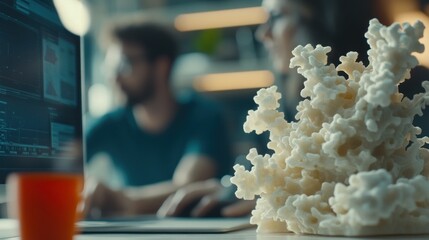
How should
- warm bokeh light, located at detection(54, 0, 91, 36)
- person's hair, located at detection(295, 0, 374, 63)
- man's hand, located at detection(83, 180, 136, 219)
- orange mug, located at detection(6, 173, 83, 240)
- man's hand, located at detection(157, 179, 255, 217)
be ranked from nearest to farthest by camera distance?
orange mug, located at detection(6, 173, 83, 240) → warm bokeh light, located at detection(54, 0, 91, 36) → man's hand, located at detection(157, 179, 255, 217) → man's hand, located at detection(83, 180, 136, 219) → person's hair, located at detection(295, 0, 374, 63)

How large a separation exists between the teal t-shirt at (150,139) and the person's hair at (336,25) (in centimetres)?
70

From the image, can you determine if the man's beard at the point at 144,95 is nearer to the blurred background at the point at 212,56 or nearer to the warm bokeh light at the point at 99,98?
the blurred background at the point at 212,56

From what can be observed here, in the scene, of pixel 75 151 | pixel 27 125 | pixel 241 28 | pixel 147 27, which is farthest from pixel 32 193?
pixel 241 28

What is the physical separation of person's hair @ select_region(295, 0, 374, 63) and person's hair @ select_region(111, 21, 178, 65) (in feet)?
2.77

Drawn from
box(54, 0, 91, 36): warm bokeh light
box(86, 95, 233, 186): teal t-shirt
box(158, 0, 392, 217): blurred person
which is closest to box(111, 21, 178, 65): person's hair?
box(86, 95, 233, 186): teal t-shirt

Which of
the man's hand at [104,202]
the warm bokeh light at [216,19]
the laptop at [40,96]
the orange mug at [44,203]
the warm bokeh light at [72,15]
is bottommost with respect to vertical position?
the orange mug at [44,203]

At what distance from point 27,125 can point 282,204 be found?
1.33 feet

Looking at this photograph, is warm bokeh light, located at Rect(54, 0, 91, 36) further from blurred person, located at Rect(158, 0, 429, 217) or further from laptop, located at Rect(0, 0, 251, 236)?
blurred person, located at Rect(158, 0, 429, 217)

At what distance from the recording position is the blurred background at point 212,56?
3832 mm

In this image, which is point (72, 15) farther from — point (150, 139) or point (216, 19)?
point (216, 19)

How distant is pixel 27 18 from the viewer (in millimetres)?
930

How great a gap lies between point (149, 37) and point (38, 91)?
73.4 inches

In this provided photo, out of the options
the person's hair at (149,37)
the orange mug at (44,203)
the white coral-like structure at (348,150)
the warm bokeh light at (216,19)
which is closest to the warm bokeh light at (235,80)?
the warm bokeh light at (216,19)

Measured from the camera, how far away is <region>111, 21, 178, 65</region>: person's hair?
8.96 ft
